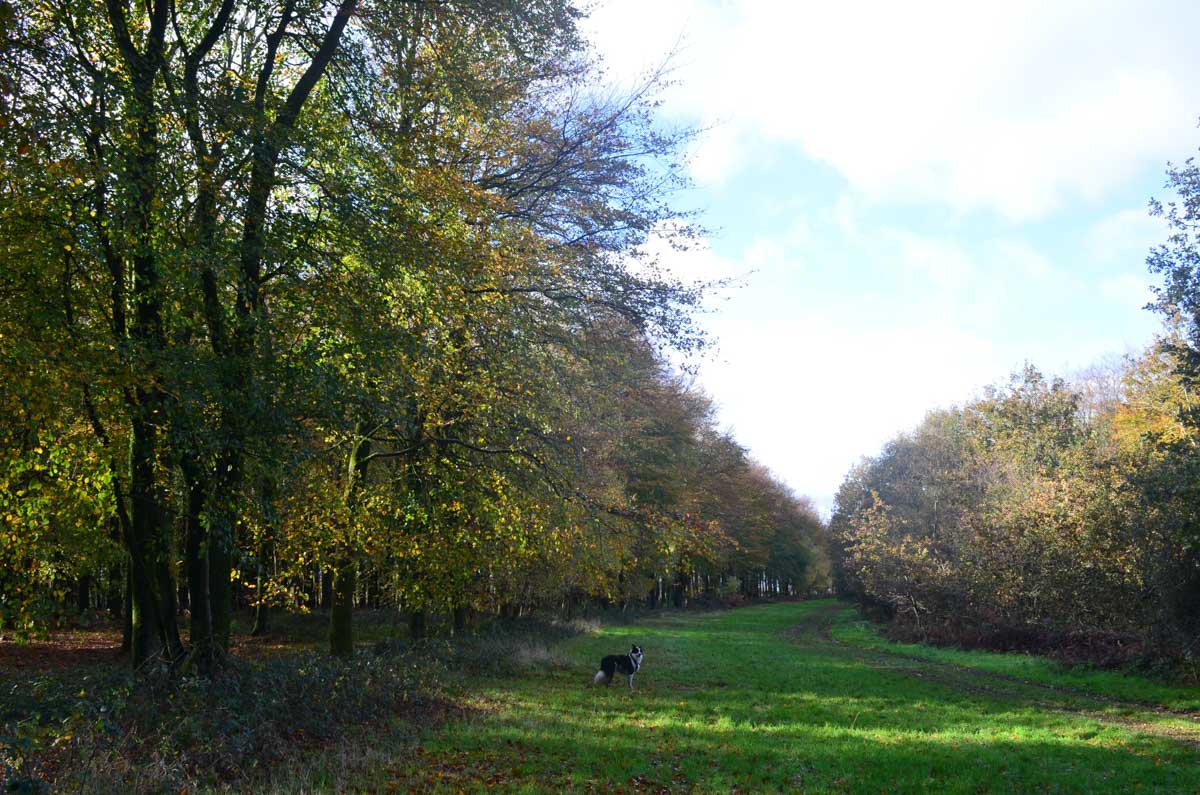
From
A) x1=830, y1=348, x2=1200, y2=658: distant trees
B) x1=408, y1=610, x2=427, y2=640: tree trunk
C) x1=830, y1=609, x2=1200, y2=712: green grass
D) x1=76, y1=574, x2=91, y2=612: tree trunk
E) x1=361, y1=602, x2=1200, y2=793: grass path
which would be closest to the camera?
x1=361, y1=602, x2=1200, y2=793: grass path

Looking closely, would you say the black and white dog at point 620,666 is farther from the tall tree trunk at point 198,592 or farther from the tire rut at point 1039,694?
the tall tree trunk at point 198,592

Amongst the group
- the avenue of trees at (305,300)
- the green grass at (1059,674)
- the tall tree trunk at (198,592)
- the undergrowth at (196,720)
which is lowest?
the green grass at (1059,674)

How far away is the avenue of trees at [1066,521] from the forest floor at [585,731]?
301 centimetres

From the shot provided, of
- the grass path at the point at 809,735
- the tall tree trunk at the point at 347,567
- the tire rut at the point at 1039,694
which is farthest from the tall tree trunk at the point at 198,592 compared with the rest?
the tire rut at the point at 1039,694

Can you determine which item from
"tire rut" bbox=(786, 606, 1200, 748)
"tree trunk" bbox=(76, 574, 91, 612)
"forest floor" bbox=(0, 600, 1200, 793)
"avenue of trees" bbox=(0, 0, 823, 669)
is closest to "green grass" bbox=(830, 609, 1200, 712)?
"forest floor" bbox=(0, 600, 1200, 793)

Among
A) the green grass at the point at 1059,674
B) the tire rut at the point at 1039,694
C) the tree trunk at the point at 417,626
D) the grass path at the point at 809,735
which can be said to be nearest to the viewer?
the grass path at the point at 809,735

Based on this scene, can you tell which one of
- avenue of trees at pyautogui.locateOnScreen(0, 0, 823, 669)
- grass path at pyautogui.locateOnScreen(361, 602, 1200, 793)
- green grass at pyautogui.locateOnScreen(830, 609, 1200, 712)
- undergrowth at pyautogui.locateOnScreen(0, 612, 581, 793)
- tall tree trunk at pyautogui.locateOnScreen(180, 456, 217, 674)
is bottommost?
green grass at pyautogui.locateOnScreen(830, 609, 1200, 712)

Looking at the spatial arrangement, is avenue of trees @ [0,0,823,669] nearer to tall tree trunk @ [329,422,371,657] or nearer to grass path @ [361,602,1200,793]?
tall tree trunk @ [329,422,371,657]

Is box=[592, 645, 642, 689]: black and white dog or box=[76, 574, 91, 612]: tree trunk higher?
box=[592, 645, 642, 689]: black and white dog

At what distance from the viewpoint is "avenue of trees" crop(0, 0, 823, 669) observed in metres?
8.66

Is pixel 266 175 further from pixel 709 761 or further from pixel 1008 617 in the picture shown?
pixel 1008 617

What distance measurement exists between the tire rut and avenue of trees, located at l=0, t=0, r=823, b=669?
8652 millimetres

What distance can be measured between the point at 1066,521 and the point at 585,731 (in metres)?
19.6

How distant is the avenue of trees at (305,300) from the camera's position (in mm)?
8656
